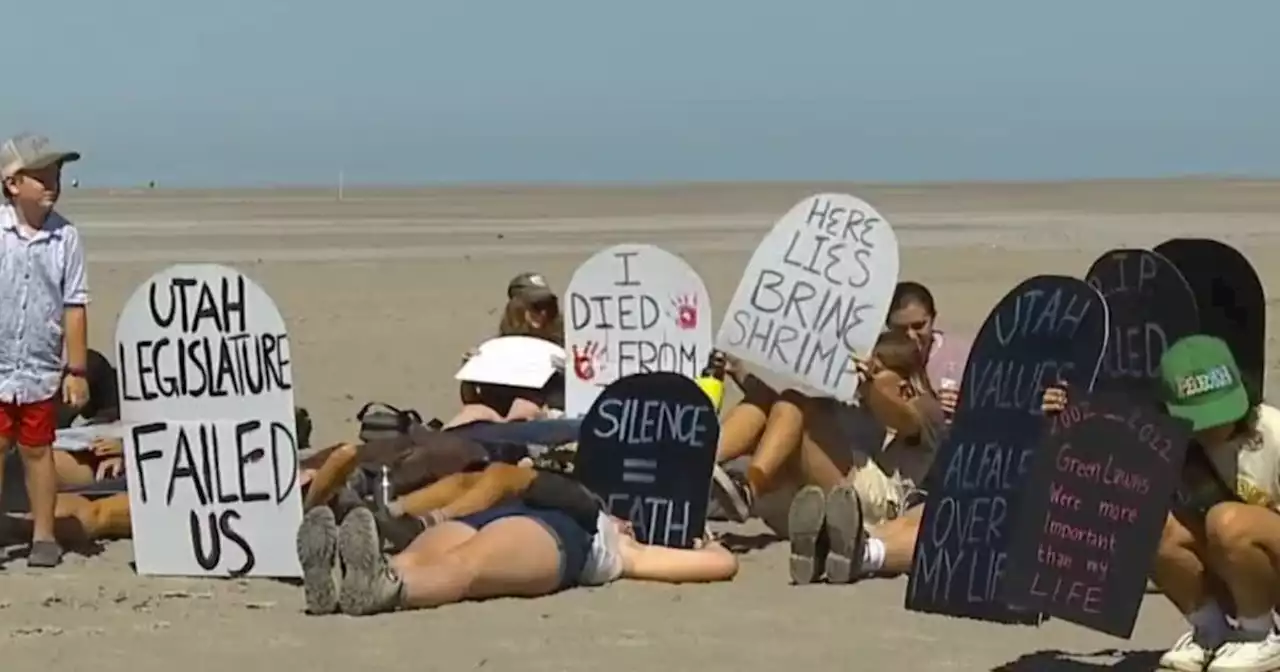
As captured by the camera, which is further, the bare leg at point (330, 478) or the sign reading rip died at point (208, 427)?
the bare leg at point (330, 478)

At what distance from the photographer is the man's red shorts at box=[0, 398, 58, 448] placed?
7.73m

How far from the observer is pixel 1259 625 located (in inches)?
226

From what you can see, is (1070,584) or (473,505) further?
(473,505)

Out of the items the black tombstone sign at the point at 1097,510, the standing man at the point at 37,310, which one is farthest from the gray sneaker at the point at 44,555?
the black tombstone sign at the point at 1097,510

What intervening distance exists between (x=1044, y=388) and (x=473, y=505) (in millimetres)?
2147

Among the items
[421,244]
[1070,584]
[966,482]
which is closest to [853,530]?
[966,482]

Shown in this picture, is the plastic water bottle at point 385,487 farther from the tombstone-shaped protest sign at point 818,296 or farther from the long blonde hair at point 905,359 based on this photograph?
the long blonde hair at point 905,359

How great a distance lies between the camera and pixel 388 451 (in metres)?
Answer: 7.97

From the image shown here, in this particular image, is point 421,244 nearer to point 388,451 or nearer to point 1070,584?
point 388,451

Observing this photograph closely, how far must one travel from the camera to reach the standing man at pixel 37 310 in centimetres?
761

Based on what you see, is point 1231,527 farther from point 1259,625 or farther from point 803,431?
point 803,431

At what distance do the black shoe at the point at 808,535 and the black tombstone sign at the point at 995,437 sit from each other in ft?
3.16

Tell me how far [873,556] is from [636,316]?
2.24 meters

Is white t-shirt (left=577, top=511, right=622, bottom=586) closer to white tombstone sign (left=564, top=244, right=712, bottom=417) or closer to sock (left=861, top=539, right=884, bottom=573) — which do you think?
sock (left=861, top=539, right=884, bottom=573)
